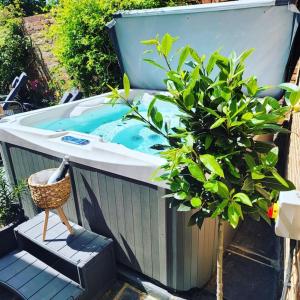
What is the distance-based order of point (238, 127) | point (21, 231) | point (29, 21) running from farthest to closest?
point (29, 21)
point (21, 231)
point (238, 127)

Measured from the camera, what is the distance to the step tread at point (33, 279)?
7.58 ft

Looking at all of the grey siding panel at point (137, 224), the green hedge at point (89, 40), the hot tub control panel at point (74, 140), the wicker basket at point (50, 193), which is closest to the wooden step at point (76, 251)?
the grey siding panel at point (137, 224)

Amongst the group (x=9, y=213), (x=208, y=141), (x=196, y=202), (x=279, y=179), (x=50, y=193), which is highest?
(x=208, y=141)

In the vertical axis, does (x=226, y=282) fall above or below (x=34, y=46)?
below

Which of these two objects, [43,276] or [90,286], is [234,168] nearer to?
[90,286]

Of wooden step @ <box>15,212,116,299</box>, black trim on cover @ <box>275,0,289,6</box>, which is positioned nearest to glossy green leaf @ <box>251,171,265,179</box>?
wooden step @ <box>15,212,116,299</box>

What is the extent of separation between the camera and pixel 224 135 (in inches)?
45.1

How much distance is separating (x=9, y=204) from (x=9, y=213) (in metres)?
0.10

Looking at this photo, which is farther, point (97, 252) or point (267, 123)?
point (97, 252)

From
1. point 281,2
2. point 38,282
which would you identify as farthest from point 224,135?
point 281,2

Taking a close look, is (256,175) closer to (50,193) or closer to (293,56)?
(50,193)

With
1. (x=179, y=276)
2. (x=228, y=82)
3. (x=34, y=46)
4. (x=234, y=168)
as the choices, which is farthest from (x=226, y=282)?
(x=34, y=46)

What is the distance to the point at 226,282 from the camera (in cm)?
251

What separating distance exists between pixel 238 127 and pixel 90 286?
191 cm
